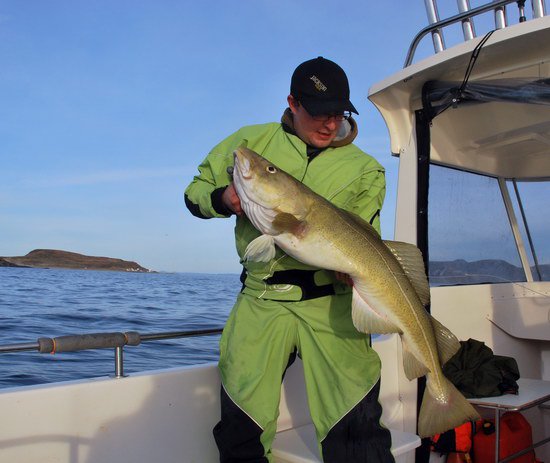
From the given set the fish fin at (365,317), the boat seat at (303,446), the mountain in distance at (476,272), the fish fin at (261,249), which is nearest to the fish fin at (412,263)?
the fish fin at (365,317)

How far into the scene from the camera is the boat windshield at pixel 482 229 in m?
5.72

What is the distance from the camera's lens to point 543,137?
571cm

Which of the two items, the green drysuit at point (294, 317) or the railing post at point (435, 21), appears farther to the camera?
the railing post at point (435, 21)

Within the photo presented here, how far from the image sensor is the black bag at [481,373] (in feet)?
16.0

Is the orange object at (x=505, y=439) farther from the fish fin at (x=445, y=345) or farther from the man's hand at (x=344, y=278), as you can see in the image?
the man's hand at (x=344, y=278)

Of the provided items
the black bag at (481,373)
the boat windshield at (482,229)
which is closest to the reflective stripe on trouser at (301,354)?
the black bag at (481,373)

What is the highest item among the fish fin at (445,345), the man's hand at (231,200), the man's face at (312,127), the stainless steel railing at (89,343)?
the man's face at (312,127)

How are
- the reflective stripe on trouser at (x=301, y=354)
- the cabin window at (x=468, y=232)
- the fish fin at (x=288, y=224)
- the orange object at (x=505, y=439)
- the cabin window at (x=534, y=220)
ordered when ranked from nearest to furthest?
the fish fin at (x=288, y=224)
the reflective stripe on trouser at (x=301, y=354)
the orange object at (x=505, y=439)
the cabin window at (x=468, y=232)
the cabin window at (x=534, y=220)

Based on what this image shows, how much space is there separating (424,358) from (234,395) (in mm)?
954

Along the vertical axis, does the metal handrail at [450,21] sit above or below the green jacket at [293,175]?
above

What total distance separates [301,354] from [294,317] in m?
0.20

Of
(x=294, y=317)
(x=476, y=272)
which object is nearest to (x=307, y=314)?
(x=294, y=317)

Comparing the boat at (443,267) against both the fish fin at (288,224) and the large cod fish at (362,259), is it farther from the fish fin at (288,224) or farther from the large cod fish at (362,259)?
the fish fin at (288,224)

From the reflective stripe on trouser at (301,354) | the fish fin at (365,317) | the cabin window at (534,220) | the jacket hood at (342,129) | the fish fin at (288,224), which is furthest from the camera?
the cabin window at (534,220)
